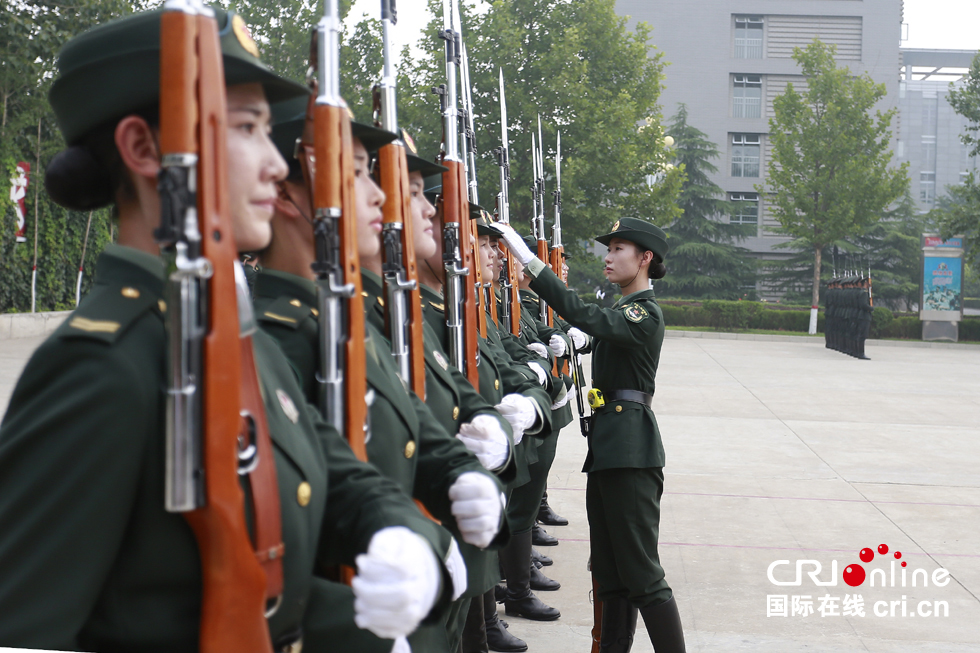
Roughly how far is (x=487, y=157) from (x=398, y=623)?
18.0 meters

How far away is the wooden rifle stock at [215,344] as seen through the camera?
1.13 metres

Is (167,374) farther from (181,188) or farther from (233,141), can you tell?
(233,141)

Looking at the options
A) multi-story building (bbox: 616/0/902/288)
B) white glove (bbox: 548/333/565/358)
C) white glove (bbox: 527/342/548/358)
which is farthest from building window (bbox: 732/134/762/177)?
white glove (bbox: 527/342/548/358)

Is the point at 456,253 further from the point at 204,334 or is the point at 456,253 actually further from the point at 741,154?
the point at 741,154

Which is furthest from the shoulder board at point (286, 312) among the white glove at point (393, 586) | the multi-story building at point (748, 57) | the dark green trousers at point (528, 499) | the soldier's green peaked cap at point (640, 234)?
the multi-story building at point (748, 57)

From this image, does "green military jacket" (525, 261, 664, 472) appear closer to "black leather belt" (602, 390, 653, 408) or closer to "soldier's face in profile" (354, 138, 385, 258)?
"black leather belt" (602, 390, 653, 408)

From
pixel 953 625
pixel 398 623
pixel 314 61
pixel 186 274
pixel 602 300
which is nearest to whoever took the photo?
pixel 186 274

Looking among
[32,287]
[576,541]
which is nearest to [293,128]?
[576,541]

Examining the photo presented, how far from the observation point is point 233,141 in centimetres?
137

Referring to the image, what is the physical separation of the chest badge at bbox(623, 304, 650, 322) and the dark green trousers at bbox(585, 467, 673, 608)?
2.05ft

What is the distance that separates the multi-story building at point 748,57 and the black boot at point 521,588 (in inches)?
1353

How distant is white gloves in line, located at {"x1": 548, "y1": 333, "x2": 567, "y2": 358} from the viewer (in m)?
6.64

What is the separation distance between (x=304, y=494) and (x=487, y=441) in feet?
4.25

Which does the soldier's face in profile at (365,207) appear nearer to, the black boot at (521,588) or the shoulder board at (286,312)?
→ the shoulder board at (286,312)
